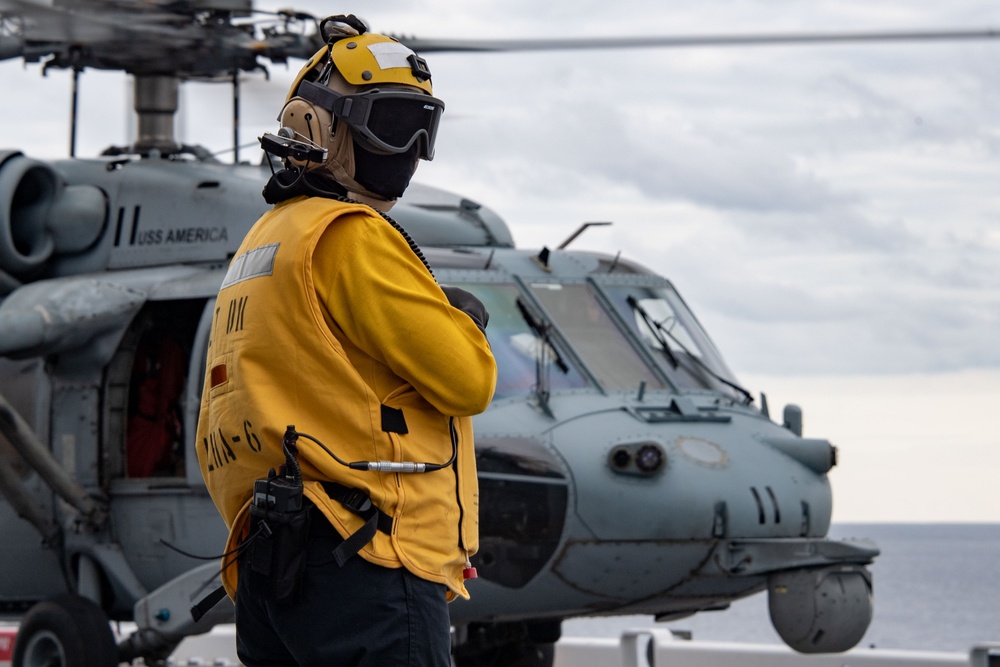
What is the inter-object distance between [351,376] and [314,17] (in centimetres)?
594

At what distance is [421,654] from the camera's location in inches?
123

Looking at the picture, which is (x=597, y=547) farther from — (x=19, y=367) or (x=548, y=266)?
(x=19, y=367)

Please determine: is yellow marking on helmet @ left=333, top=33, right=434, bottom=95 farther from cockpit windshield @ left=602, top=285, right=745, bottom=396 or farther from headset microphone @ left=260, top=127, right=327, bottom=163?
cockpit windshield @ left=602, top=285, right=745, bottom=396

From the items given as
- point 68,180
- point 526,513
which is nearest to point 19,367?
point 68,180

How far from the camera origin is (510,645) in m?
8.97

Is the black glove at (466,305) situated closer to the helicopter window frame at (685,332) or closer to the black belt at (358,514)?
the black belt at (358,514)

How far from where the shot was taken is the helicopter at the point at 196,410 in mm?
7051

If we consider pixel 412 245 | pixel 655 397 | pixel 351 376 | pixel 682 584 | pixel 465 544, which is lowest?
pixel 682 584

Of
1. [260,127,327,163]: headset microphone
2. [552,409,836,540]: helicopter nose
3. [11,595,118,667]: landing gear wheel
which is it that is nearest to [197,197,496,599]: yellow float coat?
[260,127,327,163]: headset microphone

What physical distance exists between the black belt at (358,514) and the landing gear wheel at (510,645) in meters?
5.55

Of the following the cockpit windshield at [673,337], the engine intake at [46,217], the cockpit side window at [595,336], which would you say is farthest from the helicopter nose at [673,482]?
the engine intake at [46,217]

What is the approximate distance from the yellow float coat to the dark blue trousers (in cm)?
4

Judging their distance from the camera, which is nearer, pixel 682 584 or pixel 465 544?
pixel 465 544

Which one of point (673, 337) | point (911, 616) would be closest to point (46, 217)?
point (673, 337)
